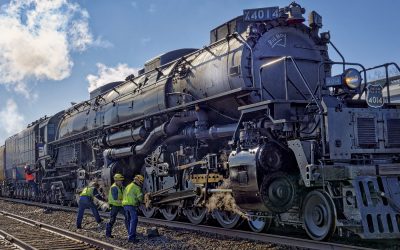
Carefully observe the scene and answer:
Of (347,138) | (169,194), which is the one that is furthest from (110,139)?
(347,138)

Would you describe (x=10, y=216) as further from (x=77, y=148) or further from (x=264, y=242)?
(x=264, y=242)

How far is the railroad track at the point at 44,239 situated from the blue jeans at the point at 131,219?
0.81 m

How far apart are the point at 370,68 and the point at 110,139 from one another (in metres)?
8.81

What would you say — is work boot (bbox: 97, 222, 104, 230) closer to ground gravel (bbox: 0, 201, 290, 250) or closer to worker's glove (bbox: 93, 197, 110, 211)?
ground gravel (bbox: 0, 201, 290, 250)

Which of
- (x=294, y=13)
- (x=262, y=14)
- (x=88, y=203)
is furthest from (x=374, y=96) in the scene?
(x=88, y=203)

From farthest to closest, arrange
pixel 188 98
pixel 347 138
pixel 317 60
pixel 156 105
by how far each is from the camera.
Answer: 1. pixel 156 105
2. pixel 188 98
3. pixel 317 60
4. pixel 347 138

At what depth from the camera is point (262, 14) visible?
31.0 feet

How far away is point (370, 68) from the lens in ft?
28.7

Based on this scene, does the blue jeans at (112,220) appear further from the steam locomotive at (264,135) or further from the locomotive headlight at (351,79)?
the locomotive headlight at (351,79)

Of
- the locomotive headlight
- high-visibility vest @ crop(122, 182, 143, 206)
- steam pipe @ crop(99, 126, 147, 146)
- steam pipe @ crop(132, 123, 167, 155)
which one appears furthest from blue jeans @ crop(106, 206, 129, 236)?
the locomotive headlight

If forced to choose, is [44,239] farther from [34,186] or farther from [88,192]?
[34,186]

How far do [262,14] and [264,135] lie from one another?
2.57 m

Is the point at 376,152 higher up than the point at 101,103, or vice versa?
the point at 101,103

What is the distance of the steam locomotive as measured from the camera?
7.49 metres
